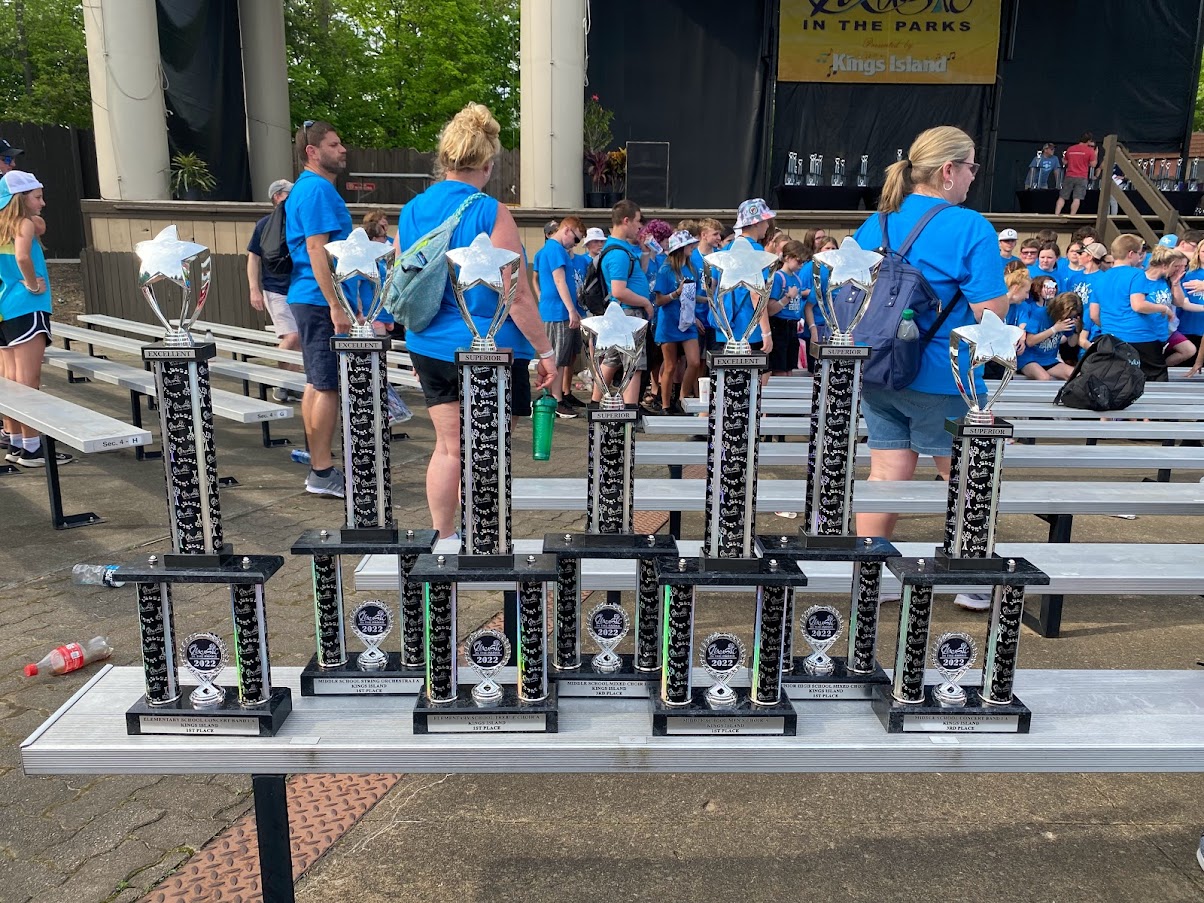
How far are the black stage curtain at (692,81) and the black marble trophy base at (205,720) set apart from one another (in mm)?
17576

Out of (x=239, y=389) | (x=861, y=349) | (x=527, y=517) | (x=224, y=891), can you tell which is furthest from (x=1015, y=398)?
(x=239, y=389)

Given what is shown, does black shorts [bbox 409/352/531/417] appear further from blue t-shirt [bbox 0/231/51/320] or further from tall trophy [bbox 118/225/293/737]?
blue t-shirt [bbox 0/231/51/320]

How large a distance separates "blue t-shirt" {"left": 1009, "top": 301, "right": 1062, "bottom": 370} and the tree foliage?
22005 millimetres

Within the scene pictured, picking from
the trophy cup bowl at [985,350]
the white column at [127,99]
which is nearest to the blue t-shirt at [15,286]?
the trophy cup bowl at [985,350]

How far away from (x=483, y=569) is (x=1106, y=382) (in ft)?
16.4

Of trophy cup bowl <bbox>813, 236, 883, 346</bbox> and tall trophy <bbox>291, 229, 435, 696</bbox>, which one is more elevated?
trophy cup bowl <bbox>813, 236, 883, 346</bbox>

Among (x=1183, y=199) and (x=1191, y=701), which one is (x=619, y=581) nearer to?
(x=1191, y=701)

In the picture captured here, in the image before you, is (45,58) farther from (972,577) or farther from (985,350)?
(972,577)

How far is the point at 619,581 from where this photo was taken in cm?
288

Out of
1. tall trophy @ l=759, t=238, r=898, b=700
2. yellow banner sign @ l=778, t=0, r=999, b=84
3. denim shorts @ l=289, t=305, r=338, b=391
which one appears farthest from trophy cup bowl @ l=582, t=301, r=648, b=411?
yellow banner sign @ l=778, t=0, r=999, b=84

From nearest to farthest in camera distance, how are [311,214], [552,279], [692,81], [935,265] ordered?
[935,265] < [311,214] < [552,279] < [692,81]

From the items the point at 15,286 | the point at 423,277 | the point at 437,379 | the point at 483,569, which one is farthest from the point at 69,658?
the point at 15,286

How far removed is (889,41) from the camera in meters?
17.8

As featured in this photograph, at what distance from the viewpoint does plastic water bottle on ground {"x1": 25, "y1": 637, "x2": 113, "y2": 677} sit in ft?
11.2
